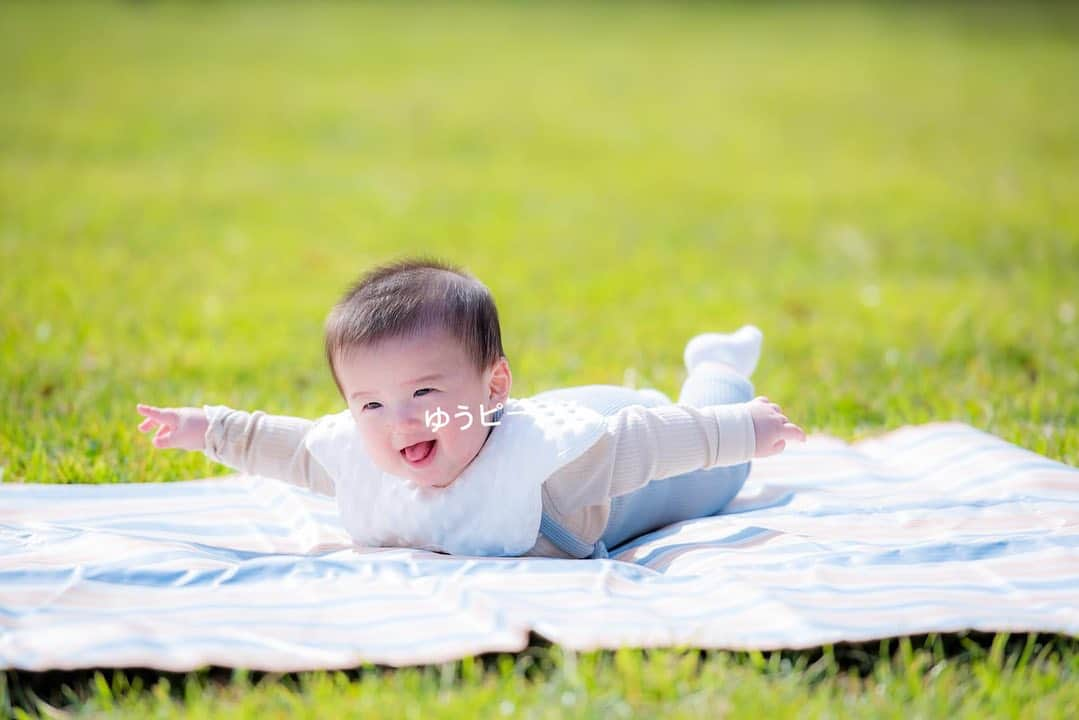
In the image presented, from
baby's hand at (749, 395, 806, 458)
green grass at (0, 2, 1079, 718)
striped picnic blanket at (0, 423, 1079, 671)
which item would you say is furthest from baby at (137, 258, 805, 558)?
green grass at (0, 2, 1079, 718)

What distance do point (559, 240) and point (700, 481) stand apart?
5060 mm

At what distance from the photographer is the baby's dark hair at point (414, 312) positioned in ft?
9.32

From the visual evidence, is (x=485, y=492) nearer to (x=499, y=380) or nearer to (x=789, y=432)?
(x=499, y=380)

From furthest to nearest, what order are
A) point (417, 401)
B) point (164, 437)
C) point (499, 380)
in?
point (164, 437), point (499, 380), point (417, 401)

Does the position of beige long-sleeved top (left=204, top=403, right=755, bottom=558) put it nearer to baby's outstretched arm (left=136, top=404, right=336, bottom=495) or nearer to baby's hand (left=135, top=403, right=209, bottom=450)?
baby's outstretched arm (left=136, top=404, right=336, bottom=495)

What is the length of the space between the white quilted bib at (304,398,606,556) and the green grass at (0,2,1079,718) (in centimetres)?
51

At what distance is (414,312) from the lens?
2.85m

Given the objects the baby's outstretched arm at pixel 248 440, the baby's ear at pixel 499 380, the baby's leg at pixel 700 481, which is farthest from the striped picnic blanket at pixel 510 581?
the baby's ear at pixel 499 380

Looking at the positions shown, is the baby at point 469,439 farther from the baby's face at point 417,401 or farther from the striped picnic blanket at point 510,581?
the striped picnic blanket at point 510,581

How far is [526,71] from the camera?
1731cm

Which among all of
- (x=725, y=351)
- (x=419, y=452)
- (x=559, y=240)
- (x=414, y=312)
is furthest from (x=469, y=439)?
(x=559, y=240)

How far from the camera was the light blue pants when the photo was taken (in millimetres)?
3139

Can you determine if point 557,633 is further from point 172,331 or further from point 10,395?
point 172,331

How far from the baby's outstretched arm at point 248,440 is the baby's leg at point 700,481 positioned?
0.77 metres
